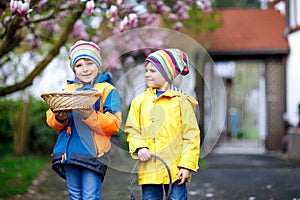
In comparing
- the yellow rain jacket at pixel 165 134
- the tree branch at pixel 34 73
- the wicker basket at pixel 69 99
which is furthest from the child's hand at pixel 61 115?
the tree branch at pixel 34 73

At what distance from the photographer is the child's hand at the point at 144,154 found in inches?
135

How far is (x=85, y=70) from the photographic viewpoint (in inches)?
140

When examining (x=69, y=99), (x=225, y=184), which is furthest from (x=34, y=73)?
(x=69, y=99)

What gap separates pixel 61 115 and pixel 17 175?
18.4 feet

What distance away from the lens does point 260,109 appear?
14.9 meters

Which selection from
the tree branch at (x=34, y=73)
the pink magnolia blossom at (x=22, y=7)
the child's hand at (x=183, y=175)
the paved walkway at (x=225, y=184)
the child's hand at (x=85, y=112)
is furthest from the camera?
the paved walkway at (x=225, y=184)

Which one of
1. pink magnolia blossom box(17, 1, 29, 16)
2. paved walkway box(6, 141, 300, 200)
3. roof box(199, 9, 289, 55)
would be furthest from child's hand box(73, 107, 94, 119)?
roof box(199, 9, 289, 55)

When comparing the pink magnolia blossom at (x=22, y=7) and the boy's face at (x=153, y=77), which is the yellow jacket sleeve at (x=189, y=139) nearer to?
the boy's face at (x=153, y=77)

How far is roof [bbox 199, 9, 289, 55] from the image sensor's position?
14273mm

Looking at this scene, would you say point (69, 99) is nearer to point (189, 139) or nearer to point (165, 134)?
point (165, 134)

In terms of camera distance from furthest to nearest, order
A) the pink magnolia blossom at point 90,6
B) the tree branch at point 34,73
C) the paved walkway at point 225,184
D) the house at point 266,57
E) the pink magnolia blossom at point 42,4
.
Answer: the house at point 266,57 → the paved walkway at point 225,184 → the tree branch at point 34,73 → the pink magnolia blossom at point 42,4 → the pink magnolia blossom at point 90,6

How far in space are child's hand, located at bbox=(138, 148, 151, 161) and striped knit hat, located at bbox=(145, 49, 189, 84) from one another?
51cm

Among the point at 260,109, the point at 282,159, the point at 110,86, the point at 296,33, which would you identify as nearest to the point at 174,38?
the point at 110,86

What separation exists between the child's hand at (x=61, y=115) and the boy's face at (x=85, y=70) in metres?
0.29
